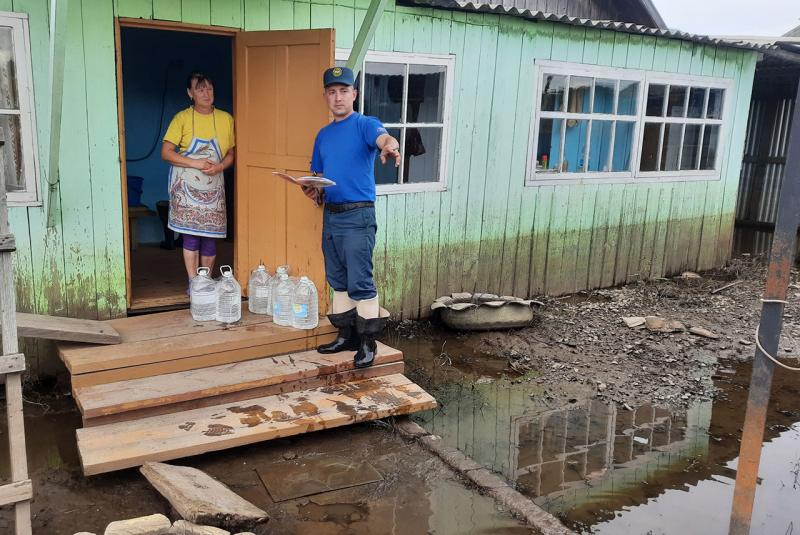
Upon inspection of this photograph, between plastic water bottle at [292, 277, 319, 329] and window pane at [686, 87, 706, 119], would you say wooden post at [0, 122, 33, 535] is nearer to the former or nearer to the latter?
plastic water bottle at [292, 277, 319, 329]

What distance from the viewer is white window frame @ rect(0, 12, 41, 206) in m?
4.26

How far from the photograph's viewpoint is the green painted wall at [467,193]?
4555 millimetres

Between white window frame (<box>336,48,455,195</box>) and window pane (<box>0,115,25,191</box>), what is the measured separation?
106 inches

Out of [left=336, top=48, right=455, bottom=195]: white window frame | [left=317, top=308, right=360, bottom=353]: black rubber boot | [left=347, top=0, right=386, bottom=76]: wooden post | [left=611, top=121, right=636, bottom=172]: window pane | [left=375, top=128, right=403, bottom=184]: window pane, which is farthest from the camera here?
[left=611, top=121, right=636, bottom=172]: window pane

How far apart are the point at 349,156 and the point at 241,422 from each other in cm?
179

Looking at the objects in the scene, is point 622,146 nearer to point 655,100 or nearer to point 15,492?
point 655,100

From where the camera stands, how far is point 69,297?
4.75 meters

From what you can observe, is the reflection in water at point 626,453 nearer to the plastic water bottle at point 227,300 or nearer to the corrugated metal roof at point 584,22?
the plastic water bottle at point 227,300

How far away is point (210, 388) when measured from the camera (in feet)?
13.5

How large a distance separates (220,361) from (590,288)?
5092mm

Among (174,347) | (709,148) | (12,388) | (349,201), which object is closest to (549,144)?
(709,148)

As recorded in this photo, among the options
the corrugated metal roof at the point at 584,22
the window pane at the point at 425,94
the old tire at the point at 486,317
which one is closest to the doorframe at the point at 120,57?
the window pane at the point at 425,94

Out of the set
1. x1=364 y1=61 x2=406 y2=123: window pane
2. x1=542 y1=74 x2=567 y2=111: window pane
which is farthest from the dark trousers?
x1=542 y1=74 x2=567 y2=111: window pane

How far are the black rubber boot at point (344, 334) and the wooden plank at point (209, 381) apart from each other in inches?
1.9
